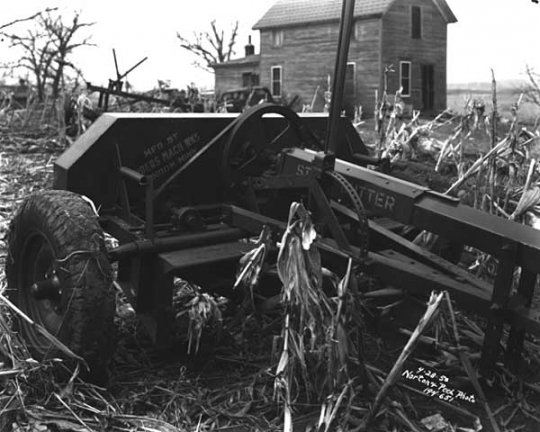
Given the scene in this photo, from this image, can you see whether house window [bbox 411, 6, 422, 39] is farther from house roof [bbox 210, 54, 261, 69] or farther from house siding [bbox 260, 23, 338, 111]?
house roof [bbox 210, 54, 261, 69]

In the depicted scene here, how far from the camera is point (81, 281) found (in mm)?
3420

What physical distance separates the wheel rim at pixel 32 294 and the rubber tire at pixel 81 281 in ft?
0.42

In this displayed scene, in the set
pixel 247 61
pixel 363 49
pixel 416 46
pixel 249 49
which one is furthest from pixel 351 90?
pixel 249 49

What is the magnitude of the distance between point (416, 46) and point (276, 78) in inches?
253

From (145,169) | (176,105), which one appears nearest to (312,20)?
(176,105)

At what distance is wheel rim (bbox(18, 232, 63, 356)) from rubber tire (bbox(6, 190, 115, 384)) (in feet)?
0.42

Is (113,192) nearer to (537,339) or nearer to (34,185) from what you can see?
(537,339)

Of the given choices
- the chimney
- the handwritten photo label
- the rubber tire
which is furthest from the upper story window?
the handwritten photo label

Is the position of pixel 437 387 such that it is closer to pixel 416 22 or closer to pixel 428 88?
pixel 428 88

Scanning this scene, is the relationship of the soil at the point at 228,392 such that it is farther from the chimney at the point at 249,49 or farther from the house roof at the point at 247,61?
the chimney at the point at 249,49

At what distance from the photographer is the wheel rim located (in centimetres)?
384

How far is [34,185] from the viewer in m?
8.39

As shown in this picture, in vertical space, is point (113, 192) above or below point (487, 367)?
above

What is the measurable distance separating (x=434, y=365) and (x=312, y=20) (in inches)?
1117
